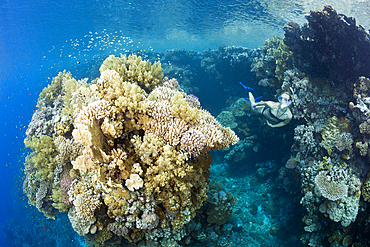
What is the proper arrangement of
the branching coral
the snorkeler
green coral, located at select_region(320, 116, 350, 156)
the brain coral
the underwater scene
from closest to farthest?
the brain coral < the underwater scene < the branching coral < green coral, located at select_region(320, 116, 350, 156) < the snorkeler

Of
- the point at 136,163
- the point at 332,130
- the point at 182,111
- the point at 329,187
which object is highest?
the point at 182,111

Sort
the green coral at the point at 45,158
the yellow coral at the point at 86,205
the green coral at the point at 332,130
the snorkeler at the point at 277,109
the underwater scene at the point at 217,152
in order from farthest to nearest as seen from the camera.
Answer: the snorkeler at the point at 277,109 → the green coral at the point at 332,130 → the green coral at the point at 45,158 → the yellow coral at the point at 86,205 → the underwater scene at the point at 217,152

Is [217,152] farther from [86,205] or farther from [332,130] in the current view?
[86,205]

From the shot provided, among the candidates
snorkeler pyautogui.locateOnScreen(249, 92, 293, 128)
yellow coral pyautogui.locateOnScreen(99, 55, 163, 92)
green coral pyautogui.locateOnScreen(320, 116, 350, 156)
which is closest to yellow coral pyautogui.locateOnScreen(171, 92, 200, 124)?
yellow coral pyautogui.locateOnScreen(99, 55, 163, 92)

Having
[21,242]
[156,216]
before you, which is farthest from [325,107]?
[21,242]

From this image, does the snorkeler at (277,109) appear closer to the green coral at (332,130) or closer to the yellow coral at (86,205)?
the green coral at (332,130)

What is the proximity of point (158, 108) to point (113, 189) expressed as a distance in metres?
2.07

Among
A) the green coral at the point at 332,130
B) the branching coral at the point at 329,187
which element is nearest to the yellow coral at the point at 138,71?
the branching coral at the point at 329,187

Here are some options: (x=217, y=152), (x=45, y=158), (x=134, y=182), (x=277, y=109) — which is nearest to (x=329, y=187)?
(x=277, y=109)

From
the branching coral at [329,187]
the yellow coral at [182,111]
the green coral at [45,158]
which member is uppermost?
the yellow coral at [182,111]

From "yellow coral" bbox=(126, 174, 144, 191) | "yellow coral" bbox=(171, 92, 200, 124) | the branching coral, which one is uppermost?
"yellow coral" bbox=(171, 92, 200, 124)

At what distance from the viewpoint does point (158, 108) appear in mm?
3678

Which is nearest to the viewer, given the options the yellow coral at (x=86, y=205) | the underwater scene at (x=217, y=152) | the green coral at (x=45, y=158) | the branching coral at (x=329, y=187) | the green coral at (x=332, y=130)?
the underwater scene at (x=217, y=152)

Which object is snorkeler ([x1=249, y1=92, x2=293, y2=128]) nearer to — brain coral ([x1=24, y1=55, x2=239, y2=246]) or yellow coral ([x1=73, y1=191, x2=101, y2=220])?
brain coral ([x1=24, y1=55, x2=239, y2=246])
